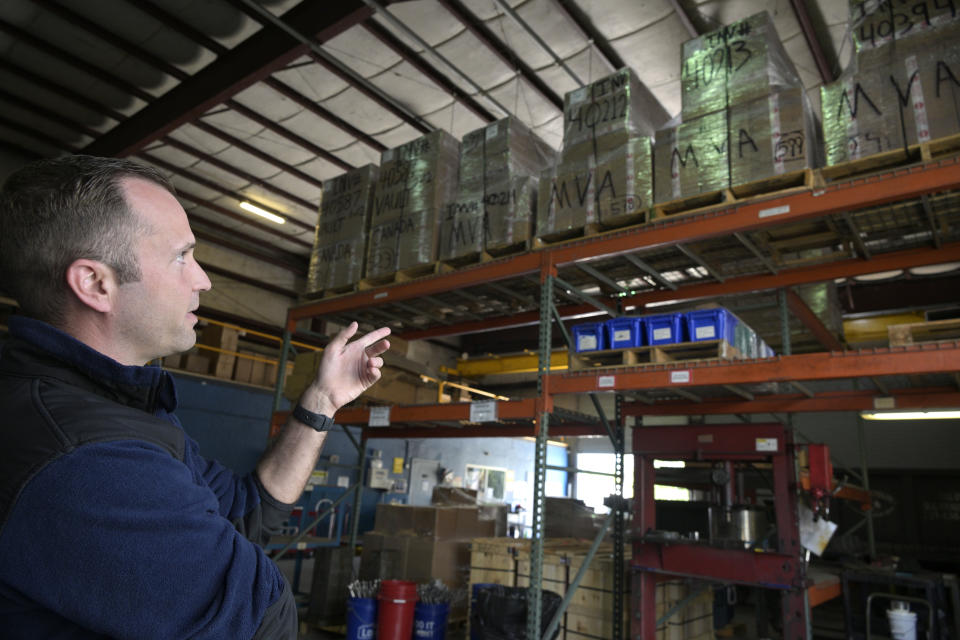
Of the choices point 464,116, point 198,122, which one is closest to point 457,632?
point 464,116

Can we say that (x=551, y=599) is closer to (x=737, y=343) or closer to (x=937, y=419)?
(x=737, y=343)

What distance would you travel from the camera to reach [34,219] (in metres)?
1.17

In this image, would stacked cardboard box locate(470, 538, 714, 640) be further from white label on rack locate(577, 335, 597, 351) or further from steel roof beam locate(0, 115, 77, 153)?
steel roof beam locate(0, 115, 77, 153)

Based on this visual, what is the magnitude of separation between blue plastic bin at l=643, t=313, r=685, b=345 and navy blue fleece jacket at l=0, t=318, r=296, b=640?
4.52 metres

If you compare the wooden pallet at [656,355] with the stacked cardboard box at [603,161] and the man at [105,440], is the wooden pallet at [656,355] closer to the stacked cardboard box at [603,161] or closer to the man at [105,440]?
the stacked cardboard box at [603,161]

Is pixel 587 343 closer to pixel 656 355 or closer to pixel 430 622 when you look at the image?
pixel 656 355

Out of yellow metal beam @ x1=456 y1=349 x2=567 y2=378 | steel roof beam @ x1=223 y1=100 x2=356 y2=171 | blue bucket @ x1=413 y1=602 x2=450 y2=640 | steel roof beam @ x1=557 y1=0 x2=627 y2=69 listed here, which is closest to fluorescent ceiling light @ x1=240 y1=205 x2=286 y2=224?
A: steel roof beam @ x1=223 y1=100 x2=356 y2=171

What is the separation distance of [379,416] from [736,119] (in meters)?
4.77

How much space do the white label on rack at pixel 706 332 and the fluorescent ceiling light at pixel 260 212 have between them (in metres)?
10.7

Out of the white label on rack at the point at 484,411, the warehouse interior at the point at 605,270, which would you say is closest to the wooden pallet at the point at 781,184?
the warehouse interior at the point at 605,270

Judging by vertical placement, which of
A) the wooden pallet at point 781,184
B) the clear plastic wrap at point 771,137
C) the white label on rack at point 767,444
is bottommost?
the white label on rack at point 767,444

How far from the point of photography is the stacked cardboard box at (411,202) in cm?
676

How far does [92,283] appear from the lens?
3.86ft

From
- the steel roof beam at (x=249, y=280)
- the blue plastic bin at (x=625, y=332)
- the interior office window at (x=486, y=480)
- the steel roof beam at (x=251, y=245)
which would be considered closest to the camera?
the blue plastic bin at (x=625, y=332)
